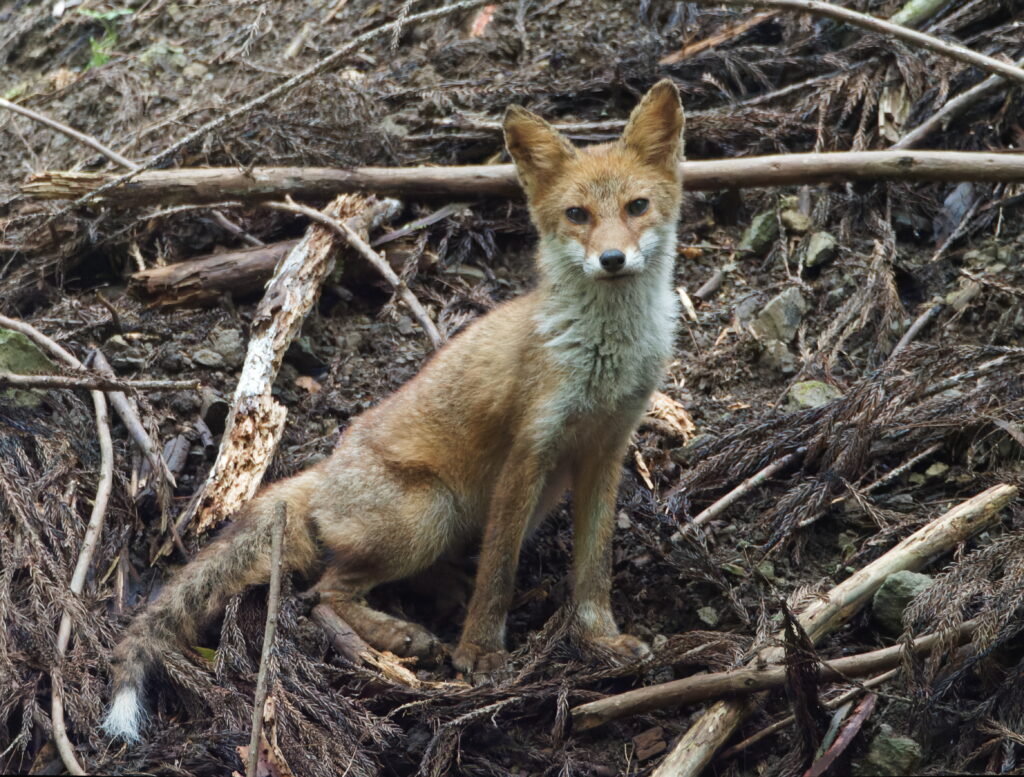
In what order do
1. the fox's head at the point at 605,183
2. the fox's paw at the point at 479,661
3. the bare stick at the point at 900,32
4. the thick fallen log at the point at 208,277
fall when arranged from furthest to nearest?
the thick fallen log at the point at 208,277
the bare stick at the point at 900,32
the fox's head at the point at 605,183
the fox's paw at the point at 479,661

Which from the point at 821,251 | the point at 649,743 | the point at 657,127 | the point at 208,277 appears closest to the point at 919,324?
the point at 821,251

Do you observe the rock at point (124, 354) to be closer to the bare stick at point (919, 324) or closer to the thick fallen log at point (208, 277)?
the thick fallen log at point (208, 277)

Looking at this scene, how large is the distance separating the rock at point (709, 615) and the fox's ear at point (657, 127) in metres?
2.66

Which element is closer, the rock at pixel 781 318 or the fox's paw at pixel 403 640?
the fox's paw at pixel 403 640

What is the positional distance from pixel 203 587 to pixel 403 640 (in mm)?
1151

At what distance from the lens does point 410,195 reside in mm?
7895

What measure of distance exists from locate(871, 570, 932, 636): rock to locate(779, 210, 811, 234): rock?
3940 millimetres

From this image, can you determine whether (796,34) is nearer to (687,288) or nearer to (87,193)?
(687,288)

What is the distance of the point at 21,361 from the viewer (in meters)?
6.16

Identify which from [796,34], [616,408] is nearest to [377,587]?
[616,408]

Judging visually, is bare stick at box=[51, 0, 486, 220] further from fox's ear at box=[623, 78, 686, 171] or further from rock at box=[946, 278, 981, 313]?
rock at box=[946, 278, 981, 313]

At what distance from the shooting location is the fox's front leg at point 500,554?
206 inches

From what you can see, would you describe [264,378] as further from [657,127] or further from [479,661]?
[657,127]

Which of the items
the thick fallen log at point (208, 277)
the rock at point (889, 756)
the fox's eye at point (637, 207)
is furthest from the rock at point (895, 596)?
the thick fallen log at point (208, 277)
